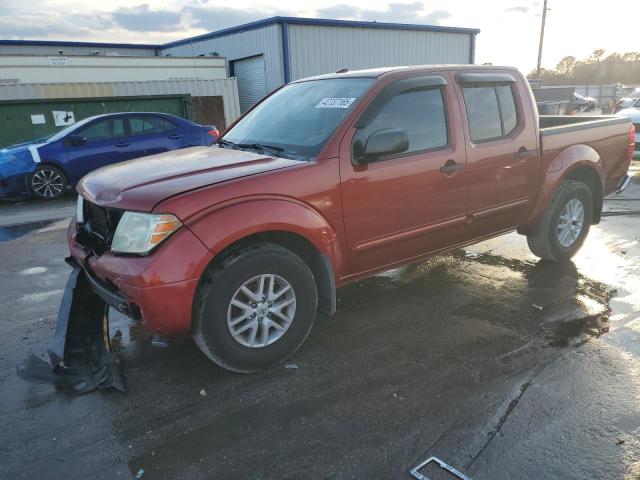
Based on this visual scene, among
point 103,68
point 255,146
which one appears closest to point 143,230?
point 255,146

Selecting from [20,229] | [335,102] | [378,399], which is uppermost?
[335,102]

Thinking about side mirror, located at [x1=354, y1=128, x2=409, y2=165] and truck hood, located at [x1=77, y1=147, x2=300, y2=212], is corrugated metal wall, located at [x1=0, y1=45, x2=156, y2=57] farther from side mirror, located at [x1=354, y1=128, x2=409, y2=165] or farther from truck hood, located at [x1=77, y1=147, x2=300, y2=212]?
side mirror, located at [x1=354, y1=128, x2=409, y2=165]

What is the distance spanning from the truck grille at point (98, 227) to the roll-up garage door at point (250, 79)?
2092 centimetres

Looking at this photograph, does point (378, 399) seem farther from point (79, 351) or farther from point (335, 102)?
point (335, 102)

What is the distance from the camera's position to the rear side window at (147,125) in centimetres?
996

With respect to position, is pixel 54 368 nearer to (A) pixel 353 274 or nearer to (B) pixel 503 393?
(A) pixel 353 274

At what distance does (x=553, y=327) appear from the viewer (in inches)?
146

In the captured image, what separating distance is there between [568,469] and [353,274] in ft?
5.80

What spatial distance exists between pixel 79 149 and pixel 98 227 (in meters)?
7.20

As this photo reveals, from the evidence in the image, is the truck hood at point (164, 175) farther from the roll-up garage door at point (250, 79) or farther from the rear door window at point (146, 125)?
the roll-up garage door at point (250, 79)

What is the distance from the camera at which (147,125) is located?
Result: 10.1m

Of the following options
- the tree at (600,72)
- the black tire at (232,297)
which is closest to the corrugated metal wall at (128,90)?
the black tire at (232,297)

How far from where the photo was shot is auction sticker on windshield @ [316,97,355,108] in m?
3.54

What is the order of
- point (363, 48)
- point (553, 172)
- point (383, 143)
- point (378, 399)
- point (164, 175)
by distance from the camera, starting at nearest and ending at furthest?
point (378, 399) → point (164, 175) → point (383, 143) → point (553, 172) → point (363, 48)
